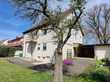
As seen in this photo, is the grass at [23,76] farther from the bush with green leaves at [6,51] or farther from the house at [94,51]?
the bush with green leaves at [6,51]

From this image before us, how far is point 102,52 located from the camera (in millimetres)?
34500

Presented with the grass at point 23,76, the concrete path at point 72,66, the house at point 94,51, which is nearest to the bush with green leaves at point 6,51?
the house at point 94,51

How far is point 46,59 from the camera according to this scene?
129 ft

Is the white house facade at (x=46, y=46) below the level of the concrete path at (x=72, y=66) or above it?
above

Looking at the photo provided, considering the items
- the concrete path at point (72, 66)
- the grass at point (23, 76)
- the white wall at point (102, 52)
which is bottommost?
the grass at point (23, 76)

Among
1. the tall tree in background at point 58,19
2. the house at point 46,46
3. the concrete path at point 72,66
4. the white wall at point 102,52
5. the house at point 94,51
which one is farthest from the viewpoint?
the house at point 46,46

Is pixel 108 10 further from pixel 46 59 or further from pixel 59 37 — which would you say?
pixel 59 37

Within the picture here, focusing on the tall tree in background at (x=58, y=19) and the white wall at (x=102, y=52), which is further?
the white wall at (x=102, y=52)

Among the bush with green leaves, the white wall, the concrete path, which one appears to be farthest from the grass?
the bush with green leaves

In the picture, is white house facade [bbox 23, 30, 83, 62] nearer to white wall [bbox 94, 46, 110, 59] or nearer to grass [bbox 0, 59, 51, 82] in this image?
white wall [bbox 94, 46, 110, 59]

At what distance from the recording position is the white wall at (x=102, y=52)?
1332 inches

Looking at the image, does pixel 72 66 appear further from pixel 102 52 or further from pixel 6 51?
pixel 6 51

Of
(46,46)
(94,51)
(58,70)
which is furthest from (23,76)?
(46,46)

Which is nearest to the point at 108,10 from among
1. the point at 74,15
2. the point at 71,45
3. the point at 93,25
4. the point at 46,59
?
the point at 93,25
